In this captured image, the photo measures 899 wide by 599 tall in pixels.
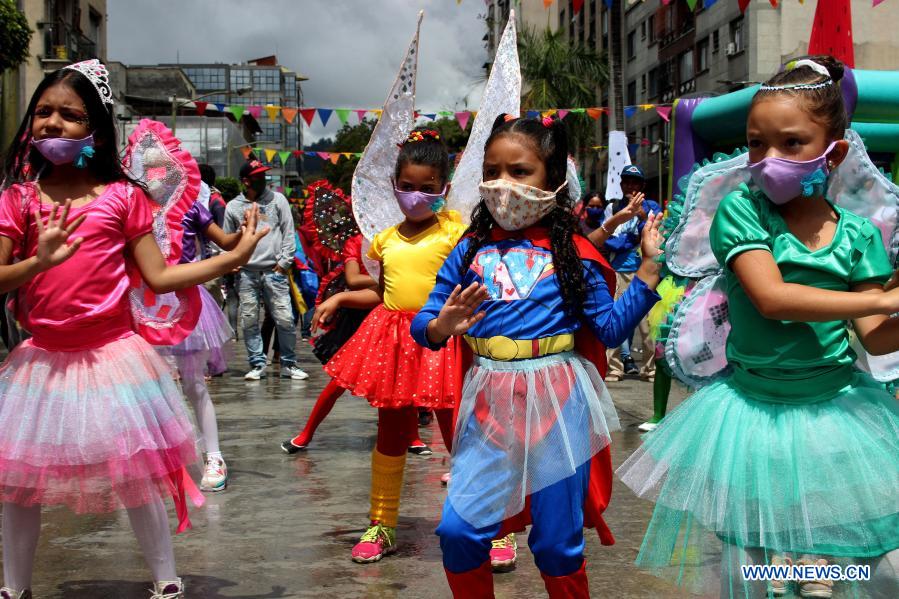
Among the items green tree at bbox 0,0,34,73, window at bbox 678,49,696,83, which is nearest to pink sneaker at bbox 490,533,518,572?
green tree at bbox 0,0,34,73

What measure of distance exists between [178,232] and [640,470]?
97.9 inches

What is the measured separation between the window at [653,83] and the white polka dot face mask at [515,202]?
4239 centimetres

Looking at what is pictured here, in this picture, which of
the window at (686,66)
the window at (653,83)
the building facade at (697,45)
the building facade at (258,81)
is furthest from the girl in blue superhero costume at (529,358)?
the building facade at (258,81)

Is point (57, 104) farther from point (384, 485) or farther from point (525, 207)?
point (384, 485)

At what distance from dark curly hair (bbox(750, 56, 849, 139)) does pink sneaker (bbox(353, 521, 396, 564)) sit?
102 inches

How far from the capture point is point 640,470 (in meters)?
3.01

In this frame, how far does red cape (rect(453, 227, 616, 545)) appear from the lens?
130 inches

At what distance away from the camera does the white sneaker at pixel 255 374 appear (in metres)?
11.0

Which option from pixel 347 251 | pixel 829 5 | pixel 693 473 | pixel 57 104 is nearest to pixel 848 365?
pixel 693 473

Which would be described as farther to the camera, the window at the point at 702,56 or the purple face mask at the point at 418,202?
the window at the point at 702,56

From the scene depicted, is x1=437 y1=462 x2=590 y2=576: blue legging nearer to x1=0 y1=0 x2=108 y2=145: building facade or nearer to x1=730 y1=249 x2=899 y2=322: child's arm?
x1=730 y1=249 x2=899 y2=322: child's arm

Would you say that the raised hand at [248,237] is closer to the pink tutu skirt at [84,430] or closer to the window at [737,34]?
the pink tutu skirt at [84,430]

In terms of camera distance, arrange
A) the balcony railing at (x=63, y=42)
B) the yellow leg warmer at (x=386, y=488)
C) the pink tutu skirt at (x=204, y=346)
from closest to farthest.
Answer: the yellow leg warmer at (x=386, y=488) → the pink tutu skirt at (x=204, y=346) → the balcony railing at (x=63, y=42)

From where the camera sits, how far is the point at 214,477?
19.3 feet
